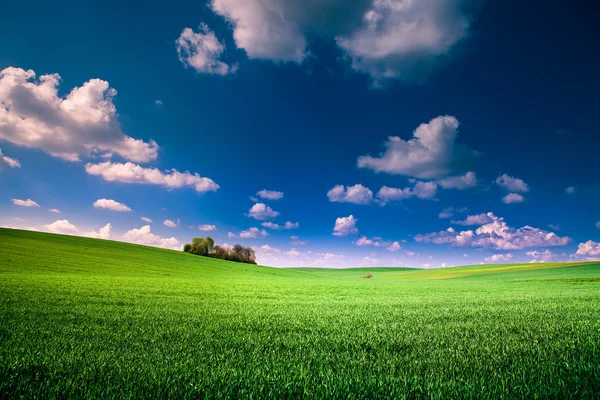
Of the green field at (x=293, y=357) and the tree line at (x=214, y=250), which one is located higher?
the green field at (x=293, y=357)

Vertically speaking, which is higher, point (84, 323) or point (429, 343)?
point (429, 343)

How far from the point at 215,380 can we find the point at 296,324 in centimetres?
329

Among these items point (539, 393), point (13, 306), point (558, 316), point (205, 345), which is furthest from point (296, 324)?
point (13, 306)

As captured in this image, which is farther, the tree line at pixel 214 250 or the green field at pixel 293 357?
the tree line at pixel 214 250

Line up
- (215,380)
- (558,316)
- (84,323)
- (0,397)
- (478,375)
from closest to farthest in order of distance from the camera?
(0,397)
(215,380)
(478,375)
(84,323)
(558,316)

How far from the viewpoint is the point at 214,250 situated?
9012 centimetres

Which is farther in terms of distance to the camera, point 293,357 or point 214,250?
point 214,250

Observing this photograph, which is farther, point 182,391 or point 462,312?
point 462,312

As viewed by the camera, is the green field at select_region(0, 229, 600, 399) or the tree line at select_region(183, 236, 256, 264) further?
the tree line at select_region(183, 236, 256, 264)

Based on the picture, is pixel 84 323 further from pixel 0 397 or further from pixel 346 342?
pixel 346 342

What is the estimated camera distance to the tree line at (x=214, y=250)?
290ft

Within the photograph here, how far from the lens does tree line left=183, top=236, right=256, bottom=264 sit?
8831 cm

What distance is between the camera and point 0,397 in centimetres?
251

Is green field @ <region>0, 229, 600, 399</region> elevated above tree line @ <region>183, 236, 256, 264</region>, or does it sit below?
above
